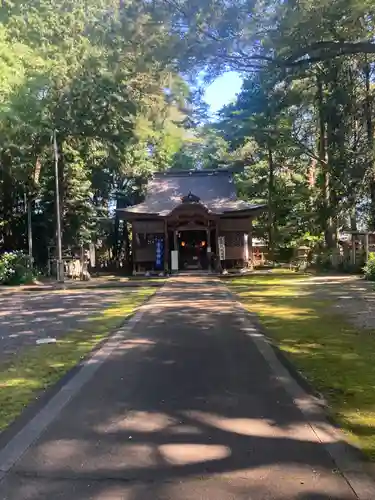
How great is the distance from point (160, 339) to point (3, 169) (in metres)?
21.6

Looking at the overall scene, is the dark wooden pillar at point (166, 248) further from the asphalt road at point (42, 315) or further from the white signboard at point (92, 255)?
the asphalt road at point (42, 315)

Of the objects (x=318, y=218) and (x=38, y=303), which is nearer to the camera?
(x=38, y=303)

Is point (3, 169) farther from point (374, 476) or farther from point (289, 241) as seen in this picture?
point (374, 476)

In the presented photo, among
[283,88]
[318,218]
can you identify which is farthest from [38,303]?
[318,218]

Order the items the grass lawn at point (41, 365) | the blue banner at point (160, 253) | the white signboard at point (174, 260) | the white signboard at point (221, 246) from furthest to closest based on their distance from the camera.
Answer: the blue banner at point (160, 253) < the white signboard at point (221, 246) < the white signboard at point (174, 260) < the grass lawn at point (41, 365)

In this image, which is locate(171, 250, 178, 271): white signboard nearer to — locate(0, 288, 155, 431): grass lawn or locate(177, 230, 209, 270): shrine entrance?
locate(177, 230, 209, 270): shrine entrance

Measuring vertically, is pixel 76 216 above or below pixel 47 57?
below

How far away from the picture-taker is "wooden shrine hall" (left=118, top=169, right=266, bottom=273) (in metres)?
27.8

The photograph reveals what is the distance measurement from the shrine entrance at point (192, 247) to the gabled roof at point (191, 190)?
186 cm

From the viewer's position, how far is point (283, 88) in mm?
16359

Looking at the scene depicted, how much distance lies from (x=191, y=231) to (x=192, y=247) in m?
0.92

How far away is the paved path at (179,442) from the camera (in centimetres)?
327

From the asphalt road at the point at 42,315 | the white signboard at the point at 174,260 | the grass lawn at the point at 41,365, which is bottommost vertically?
the grass lawn at the point at 41,365

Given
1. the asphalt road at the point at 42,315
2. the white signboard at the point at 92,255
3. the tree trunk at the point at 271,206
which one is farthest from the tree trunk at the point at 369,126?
the white signboard at the point at 92,255
